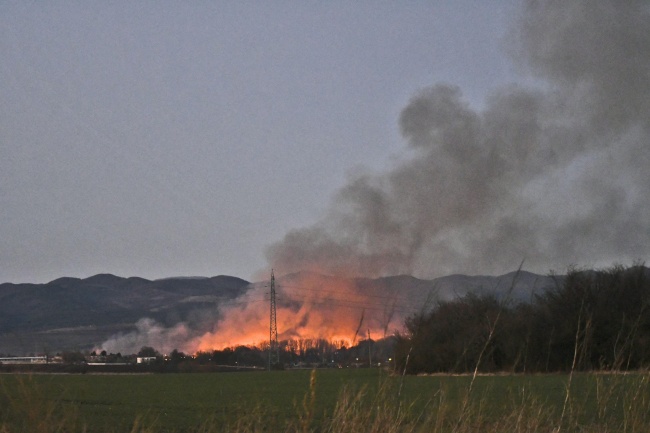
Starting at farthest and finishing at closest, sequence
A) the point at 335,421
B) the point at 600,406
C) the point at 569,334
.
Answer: the point at 569,334, the point at 600,406, the point at 335,421

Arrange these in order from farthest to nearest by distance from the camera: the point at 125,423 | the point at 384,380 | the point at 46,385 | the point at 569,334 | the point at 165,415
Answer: the point at 569,334
the point at 165,415
the point at 125,423
the point at 384,380
the point at 46,385

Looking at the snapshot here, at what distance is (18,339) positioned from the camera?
5.11 m

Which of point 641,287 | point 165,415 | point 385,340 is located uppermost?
point 641,287

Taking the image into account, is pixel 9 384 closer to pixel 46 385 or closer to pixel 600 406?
pixel 46 385

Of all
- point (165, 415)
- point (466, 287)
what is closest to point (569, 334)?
point (466, 287)

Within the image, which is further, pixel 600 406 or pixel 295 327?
pixel 295 327

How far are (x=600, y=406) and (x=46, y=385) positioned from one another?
5353mm

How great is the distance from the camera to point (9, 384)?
509cm

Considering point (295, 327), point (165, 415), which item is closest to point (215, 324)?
point (295, 327)

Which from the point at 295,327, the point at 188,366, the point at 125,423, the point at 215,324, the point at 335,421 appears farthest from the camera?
A: the point at 215,324

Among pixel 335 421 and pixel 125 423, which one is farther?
pixel 125 423

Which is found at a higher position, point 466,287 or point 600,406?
point 466,287

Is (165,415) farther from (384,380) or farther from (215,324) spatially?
(215,324)

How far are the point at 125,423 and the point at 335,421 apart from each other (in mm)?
18641
